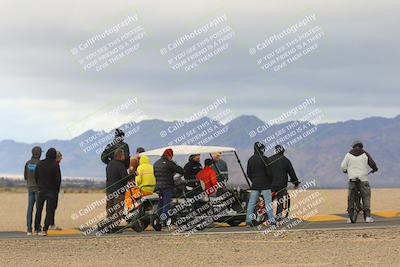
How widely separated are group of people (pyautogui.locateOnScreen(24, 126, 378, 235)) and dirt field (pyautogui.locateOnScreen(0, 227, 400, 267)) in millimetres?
1496

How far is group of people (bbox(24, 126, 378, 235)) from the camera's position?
65.3 feet

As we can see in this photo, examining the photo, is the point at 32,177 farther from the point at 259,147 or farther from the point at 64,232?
the point at 259,147

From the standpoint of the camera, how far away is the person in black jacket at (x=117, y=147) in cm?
2038

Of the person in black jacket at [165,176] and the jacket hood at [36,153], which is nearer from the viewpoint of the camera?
the person in black jacket at [165,176]

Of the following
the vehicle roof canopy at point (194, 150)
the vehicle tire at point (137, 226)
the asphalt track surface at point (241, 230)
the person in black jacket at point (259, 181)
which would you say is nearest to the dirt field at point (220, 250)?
the asphalt track surface at point (241, 230)

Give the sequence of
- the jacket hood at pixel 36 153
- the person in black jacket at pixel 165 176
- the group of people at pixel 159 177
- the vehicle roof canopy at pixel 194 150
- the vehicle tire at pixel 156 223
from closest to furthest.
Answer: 1. the group of people at pixel 159 177
2. the person in black jacket at pixel 165 176
3. the vehicle tire at pixel 156 223
4. the jacket hood at pixel 36 153
5. the vehicle roof canopy at pixel 194 150

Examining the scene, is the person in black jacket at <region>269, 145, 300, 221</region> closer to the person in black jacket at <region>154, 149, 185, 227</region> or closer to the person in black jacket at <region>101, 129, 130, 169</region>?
the person in black jacket at <region>154, 149, 185, 227</region>

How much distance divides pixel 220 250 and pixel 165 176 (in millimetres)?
4827

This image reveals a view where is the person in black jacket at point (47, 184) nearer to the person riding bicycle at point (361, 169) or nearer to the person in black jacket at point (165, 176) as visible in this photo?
the person in black jacket at point (165, 176)

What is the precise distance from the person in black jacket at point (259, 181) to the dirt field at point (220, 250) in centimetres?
227

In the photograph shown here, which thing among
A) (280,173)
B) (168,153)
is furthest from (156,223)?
(280,173)

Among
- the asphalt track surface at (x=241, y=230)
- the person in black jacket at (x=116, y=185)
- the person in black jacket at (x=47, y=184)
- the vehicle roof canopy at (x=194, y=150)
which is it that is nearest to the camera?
the asphalt track surface at (x=241, y=230)

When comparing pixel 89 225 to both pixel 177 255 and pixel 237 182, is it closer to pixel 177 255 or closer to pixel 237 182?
pixel 237 182

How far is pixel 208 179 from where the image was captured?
21.0 metres
